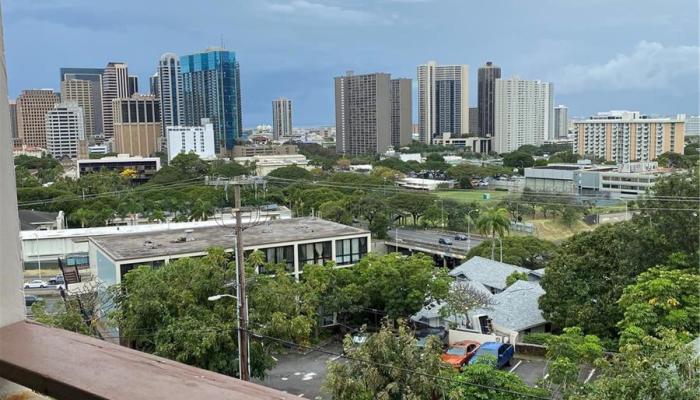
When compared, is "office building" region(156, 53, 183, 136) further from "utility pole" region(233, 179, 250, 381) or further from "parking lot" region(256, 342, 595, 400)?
"utility pole" region(233, 179, 250, 381)

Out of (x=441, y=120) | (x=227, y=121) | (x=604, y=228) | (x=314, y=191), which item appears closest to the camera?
(x=604, y=228)

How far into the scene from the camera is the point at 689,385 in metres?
4.32

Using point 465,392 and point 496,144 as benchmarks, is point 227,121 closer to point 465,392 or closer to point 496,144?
point 496,144

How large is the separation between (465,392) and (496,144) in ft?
246

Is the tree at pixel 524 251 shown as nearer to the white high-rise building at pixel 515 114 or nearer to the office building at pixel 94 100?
the white high-rise building at pixel 515 114

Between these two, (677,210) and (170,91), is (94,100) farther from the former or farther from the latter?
(677,210)

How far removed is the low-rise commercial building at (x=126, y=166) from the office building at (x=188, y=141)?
10.1m

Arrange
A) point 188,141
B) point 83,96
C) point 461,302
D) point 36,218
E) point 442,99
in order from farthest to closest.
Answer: point 442,99 → point 83,96 → point 188,141 → point 36,218 → point 461,302

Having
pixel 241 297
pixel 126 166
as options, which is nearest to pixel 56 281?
pixel 241 297

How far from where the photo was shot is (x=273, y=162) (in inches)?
2099

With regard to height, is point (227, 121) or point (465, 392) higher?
point (227, 121)

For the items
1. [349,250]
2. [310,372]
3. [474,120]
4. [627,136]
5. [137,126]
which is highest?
[474,120]

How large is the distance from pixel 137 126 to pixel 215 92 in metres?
8.79

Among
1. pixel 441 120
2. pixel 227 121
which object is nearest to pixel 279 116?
pixel 441 120
